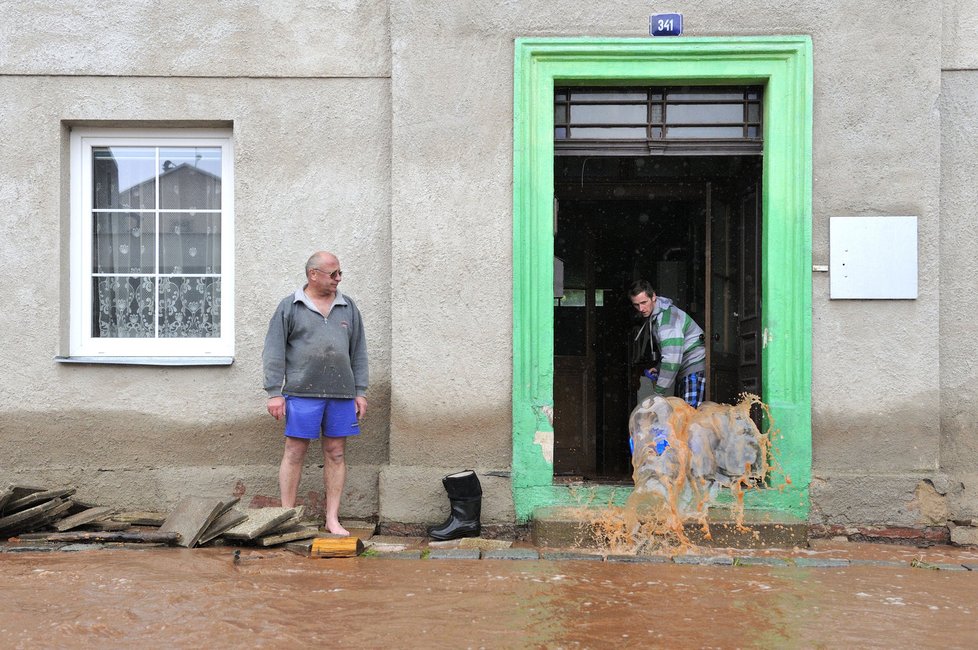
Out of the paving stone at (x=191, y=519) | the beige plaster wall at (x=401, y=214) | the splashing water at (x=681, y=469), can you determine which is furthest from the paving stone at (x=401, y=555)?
the splashing water at (x=681, y=469)

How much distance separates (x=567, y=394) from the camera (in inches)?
403

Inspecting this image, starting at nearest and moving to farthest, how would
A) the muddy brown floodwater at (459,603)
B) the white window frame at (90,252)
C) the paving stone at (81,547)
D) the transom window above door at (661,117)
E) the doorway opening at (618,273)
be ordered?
1. the muddy brown floodwater at (459,603)
2. the paving stone at (81,547)
3. the transom window above door at (661,117)
4. the white window frame at (90,252)
5. the doorway opening at (618,273)

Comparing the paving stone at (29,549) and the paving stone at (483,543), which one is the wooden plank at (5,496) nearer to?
the paving stone at (29,549)

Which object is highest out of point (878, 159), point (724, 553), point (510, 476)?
point (878, 159)

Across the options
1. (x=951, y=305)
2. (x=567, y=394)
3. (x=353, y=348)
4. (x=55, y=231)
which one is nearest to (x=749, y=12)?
(x=951, y=305)

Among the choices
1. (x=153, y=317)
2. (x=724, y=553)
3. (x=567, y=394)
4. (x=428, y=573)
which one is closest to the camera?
(x=428, y=573)

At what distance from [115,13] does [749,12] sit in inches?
179

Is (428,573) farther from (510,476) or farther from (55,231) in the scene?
(55,231)

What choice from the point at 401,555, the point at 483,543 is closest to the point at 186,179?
the point at 401,555

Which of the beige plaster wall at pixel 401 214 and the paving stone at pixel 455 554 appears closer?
the paving stone at pixel 455 554

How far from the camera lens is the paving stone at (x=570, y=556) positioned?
21.3 feet

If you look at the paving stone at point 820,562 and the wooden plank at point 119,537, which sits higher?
the wooden plank at point 119,537

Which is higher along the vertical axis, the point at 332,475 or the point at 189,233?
the point at 189,233

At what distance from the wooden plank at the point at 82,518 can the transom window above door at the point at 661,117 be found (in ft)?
13.5
